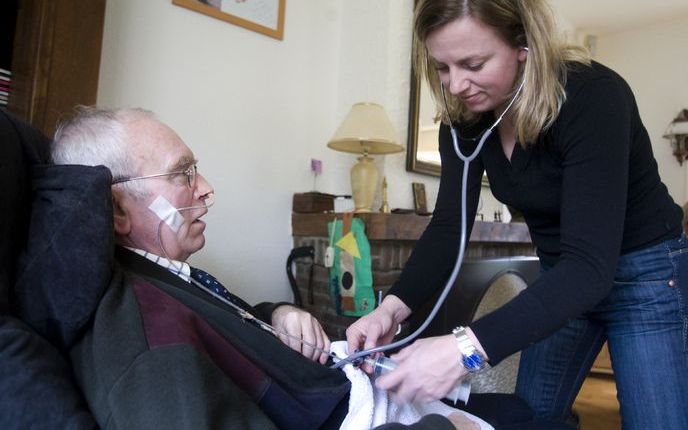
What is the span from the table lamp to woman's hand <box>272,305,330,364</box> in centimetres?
109

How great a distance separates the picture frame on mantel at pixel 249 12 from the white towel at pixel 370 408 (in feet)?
5.59

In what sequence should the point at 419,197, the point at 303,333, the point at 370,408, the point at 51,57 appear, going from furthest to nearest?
the point at 419,197
the point at 51,57
the point at 303,333
the point at 370,408

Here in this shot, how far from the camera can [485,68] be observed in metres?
0.90

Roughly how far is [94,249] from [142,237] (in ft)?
1.02

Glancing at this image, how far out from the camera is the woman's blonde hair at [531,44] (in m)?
0.86

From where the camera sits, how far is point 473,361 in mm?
737

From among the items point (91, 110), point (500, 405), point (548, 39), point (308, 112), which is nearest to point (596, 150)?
point (548, 39)

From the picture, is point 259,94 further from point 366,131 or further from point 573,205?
point 573,205

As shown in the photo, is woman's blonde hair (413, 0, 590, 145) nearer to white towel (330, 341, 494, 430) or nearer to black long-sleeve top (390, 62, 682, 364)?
black long-sleeve top (390, 62, 682, 364)

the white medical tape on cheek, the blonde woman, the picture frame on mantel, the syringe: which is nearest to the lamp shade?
the picture frame on mantel

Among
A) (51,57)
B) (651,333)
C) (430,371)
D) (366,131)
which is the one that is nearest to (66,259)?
(430,371)

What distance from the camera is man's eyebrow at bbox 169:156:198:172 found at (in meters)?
1.01

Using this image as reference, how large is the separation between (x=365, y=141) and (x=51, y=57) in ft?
3.75

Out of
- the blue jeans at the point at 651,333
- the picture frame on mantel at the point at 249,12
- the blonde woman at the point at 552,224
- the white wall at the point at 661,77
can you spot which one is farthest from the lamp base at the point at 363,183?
the white wall at the point at 661,77
